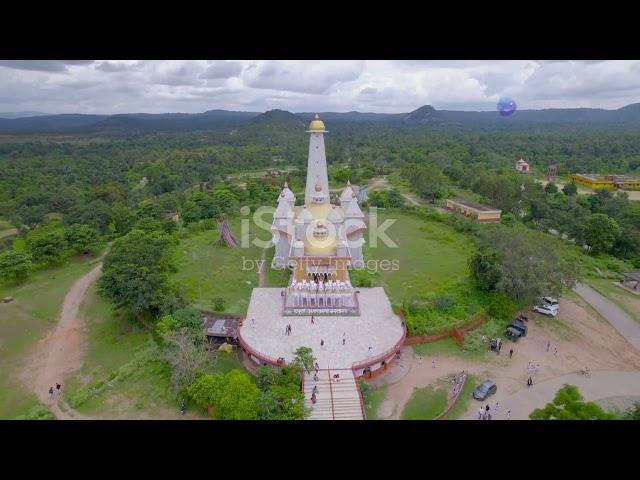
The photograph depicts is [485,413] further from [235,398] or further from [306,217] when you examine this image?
[306,217]

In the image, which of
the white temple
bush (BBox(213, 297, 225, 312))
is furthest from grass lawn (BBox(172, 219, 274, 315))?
the white temple

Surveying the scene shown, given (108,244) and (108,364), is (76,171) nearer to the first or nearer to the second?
(108,244)

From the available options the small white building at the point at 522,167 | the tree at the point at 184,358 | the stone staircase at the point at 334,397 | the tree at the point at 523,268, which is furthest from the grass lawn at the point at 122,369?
the small white building at the point at 522,167

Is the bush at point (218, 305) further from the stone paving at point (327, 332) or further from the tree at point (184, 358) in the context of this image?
the tree at point (184, 358)

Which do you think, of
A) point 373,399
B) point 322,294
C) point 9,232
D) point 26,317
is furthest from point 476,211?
point 9,232

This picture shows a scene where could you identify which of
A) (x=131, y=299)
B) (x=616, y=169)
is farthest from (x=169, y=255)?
(x=616, y=169)
